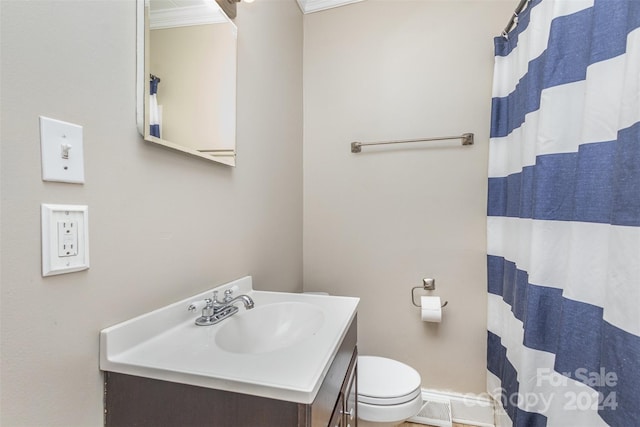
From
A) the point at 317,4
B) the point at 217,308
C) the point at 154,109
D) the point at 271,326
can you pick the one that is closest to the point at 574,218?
the point at 271,326

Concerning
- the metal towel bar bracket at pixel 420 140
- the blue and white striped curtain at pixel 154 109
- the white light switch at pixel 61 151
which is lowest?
the white light switch at pixel 61 151

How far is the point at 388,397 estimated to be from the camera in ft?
4.17

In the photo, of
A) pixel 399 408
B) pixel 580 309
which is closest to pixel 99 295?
pixel 399 408

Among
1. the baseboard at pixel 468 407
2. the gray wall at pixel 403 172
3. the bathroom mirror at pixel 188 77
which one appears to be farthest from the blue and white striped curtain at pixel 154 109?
the baseboard at pixel 468 407

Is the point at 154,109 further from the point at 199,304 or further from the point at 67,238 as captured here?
the point at 199,304

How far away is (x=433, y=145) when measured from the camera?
177cm

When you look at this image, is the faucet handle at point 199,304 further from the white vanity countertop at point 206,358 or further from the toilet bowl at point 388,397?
the toilet bowl at point 388,397

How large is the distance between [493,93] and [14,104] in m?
1.90

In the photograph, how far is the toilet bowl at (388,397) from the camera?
1.26 m

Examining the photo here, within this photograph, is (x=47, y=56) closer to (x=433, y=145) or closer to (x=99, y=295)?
(x=99, y=295)

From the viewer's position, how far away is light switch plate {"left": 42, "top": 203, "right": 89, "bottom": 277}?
1.86ft

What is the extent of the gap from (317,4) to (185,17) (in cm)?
131

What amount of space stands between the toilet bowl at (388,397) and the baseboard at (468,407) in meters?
0.51

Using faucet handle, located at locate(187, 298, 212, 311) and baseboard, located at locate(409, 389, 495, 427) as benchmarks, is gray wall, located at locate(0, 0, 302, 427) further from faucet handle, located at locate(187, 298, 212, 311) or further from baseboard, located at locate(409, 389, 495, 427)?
baseboard, located at locate(409, 389, 495, 427)
